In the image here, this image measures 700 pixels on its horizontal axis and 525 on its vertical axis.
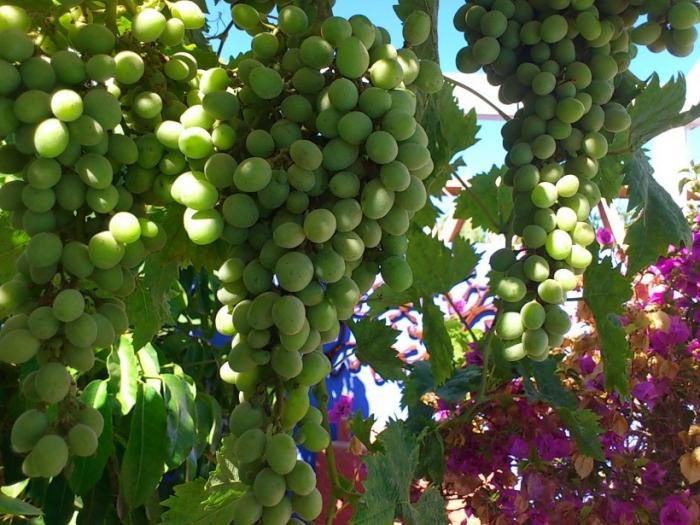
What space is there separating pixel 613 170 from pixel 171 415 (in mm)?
665

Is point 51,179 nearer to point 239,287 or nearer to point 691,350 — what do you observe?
point 239,287

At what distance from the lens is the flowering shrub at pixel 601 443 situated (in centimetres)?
109

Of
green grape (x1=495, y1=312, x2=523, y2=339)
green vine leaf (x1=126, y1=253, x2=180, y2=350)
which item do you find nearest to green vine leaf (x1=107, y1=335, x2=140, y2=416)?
green vine leaf (x1=126, y1=253, x2=180, y2=350)

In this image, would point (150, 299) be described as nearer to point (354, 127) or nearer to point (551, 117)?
point (354, 127)

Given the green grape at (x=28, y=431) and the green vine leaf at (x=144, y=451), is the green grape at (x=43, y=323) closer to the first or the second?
the green grape at (x=28, y=431)

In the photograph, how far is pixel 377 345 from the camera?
62 cm

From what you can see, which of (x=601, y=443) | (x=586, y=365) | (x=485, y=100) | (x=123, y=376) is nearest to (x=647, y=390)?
(x=586, y=365)

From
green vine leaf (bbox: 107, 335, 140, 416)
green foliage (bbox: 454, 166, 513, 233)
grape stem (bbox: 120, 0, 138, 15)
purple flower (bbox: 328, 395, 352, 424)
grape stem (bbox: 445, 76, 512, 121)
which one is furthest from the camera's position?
purple flower (bbox: 328, 395, 352, 424)

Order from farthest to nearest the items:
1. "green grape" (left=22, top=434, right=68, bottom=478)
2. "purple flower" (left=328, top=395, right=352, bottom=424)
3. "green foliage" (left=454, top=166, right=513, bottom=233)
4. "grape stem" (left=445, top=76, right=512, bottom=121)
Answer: "purple flower" (left=328, top=395, right=352, bottom=424) → "green foliage" (left=454, top=166, right=513, bottom=233) → "grape stem" (left=445, top=76, right=512, bottom=121) → "green grape" (left=22, top=434, right=68, bottom=478)

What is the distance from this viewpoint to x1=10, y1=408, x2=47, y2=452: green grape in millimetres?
338

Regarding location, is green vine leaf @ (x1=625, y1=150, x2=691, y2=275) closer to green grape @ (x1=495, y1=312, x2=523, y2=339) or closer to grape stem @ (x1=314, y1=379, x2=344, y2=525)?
green grape @ (x1=495, y1=312, x2=523, y2=339)

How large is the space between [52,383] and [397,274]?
181 mm

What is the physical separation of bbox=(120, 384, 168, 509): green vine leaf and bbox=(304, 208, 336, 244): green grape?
0.63 metres

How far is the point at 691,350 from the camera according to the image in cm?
130
